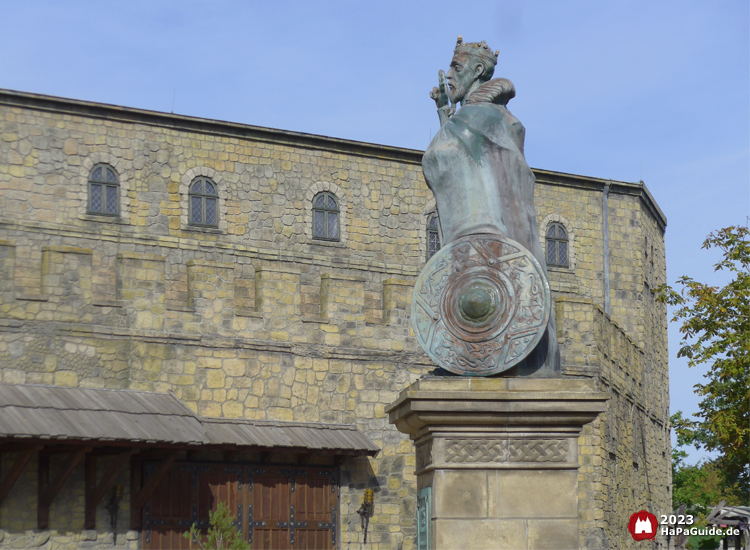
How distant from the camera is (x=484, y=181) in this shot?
7926 mm

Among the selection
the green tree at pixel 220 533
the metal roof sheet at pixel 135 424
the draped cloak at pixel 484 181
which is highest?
the draped cloak at pixel 484 181

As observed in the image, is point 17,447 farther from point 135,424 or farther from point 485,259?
point 485,259

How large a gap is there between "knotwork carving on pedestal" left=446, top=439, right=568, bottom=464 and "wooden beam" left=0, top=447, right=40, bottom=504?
11.1 metres

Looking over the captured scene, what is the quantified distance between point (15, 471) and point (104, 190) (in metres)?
7.95

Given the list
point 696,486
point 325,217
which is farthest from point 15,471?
point 696,486

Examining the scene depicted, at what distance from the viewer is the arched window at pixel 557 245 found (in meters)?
29.1

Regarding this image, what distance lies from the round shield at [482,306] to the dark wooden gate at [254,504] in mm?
12150

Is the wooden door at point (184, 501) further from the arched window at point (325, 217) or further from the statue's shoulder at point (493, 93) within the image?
the statue's shoulder at point (493, 93)

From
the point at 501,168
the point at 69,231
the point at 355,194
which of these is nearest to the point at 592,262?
the point at 355,194

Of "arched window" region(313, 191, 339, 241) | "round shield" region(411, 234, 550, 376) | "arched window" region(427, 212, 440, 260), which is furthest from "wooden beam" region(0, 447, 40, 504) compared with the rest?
"arched window" region(427, 212, 440, 260)

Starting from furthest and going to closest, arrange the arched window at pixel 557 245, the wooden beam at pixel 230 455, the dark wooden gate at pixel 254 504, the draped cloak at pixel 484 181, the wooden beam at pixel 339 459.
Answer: the arched window at pixel 557 245 < the wooden beam at pixel 339 459 < the wooden beam at pixel 230 455 < the dark wooden gate at pixel 254 504 < the draped cloak at pixel 484 181

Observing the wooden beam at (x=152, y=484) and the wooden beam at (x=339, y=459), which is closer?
the wooden beam at (x=152, y=484)

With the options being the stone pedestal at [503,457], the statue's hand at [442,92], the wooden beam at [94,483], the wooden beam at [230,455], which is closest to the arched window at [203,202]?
the wooden beam at [230,455]

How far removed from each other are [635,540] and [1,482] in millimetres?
12540
